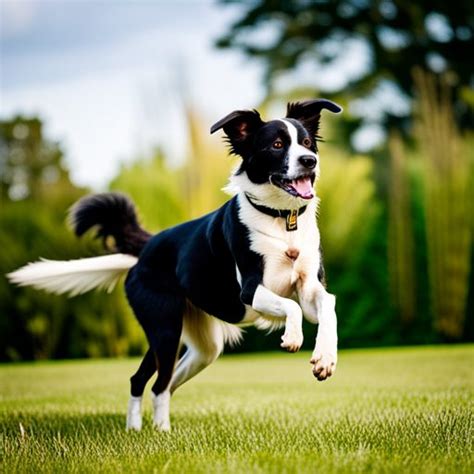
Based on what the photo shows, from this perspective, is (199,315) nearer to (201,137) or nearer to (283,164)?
(283,164)

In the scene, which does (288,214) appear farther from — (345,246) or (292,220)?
(345,246)

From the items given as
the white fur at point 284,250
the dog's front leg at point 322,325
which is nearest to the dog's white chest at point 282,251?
the white fur at point 284,250

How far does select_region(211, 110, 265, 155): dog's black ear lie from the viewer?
4828 mm

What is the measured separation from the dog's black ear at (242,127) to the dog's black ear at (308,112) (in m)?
0.24

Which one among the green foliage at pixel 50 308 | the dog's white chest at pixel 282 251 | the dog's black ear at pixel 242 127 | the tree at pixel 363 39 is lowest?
the green foliage at pixel 50 308

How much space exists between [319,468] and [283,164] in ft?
5.67

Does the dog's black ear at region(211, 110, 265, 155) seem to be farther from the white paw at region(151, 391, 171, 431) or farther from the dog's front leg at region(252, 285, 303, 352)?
the white paw at region(151, 391, 171, 431)

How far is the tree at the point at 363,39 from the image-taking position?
1884 cm

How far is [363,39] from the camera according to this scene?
1948 centimetres

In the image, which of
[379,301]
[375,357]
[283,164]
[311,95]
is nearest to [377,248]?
[379,301]

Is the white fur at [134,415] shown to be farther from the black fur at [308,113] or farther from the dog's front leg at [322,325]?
the black fur at [308,113]

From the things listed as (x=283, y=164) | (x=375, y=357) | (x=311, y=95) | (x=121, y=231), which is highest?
(x=311, y=95)

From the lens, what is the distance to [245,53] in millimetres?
19078

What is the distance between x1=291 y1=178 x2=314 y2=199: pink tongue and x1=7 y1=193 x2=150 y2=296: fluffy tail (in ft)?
6.38
